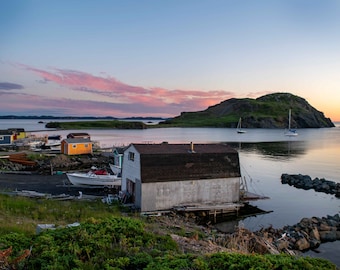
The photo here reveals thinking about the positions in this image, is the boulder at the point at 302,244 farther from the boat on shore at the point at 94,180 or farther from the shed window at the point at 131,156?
the boat on shore at the point at 94,180

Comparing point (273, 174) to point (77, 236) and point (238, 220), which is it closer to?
point (238, 220)

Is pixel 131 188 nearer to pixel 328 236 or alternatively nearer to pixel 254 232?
pixel 254 232

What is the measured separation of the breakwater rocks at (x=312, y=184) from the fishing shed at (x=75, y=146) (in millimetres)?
30055

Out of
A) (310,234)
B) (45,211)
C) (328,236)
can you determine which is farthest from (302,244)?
(45,211)

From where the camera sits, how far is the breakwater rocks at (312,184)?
39281 mm

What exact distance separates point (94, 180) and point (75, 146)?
2386cm

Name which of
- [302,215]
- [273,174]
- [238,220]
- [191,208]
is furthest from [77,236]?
[273,174]

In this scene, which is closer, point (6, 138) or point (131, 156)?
point (131, 156)

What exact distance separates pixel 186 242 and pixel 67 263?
5007 millimetres

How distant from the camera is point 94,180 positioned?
30.3 meters

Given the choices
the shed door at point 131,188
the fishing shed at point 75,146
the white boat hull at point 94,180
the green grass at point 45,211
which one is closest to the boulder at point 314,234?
the shed door at point 131,188

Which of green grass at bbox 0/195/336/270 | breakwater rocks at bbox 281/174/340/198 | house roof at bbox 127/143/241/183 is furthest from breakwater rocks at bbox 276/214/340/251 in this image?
breakwater rocks at bbox 281/174/340/198

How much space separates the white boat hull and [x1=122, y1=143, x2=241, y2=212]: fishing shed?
11.1 feet

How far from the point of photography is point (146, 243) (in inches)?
409
